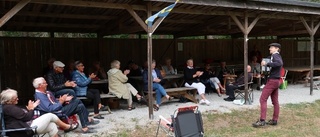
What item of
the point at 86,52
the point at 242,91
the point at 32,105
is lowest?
the point at 242,91

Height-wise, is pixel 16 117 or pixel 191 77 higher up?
pixel 191 77

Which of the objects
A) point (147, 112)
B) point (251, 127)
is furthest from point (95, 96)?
point (251, 127)

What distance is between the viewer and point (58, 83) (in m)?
5.43

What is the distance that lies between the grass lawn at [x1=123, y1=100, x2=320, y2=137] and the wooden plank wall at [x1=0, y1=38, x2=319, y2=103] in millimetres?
4790

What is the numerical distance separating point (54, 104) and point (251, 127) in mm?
3588

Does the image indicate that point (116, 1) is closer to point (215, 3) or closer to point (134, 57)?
point (215, 3)

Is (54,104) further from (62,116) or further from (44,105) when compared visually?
(62,116)

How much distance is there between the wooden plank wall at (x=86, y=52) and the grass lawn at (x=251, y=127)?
4.79 m

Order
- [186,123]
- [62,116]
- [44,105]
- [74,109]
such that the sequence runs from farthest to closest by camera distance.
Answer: [74,109], [62,116], [44,105], [186,123]

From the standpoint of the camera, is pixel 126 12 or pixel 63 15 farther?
pixel 126 12

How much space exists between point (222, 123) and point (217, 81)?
3.34m

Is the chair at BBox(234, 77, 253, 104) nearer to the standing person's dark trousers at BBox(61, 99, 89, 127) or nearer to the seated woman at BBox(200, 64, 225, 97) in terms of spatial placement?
the seated woman at BBox(200, 64, 225, 97)

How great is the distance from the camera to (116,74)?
6.54 metres

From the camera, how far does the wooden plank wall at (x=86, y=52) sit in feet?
26.9
